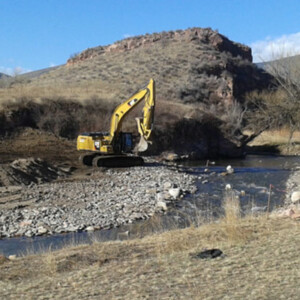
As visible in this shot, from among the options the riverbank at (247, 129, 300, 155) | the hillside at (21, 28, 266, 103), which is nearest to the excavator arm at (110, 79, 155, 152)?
the hillside at (21, 28, 266, 103)

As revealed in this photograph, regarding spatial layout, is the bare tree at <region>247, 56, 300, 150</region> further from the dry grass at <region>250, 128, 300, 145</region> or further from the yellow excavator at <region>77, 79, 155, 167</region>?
the yellow excavator at <region>77, 79, 155, 167</region>

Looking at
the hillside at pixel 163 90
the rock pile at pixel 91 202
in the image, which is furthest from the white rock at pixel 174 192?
the hillside at pixel 163 90

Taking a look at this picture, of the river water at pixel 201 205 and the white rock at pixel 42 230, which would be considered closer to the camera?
the river water at pixel 201 205

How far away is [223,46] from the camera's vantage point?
246ft

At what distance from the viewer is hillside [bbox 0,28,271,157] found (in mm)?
33344

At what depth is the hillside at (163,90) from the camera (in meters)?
33.3

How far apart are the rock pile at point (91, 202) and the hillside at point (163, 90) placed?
13021 millimetres

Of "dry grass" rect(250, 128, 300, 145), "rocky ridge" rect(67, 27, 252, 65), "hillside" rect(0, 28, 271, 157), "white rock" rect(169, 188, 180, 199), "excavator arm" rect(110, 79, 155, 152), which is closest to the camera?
"white rock" rect(169, 188, 180, 199)

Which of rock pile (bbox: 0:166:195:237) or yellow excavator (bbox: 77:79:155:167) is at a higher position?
yellow excavator (bbox: 77:79:155:167)

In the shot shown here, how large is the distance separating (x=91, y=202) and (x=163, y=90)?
38529 millimetres

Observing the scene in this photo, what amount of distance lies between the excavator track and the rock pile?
190 cm

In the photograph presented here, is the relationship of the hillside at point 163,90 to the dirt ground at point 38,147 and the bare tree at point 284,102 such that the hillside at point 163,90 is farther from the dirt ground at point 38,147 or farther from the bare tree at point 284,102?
the bare tree at point 284,102

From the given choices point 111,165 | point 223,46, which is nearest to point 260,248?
point 111,165

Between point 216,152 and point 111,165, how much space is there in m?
15.9
